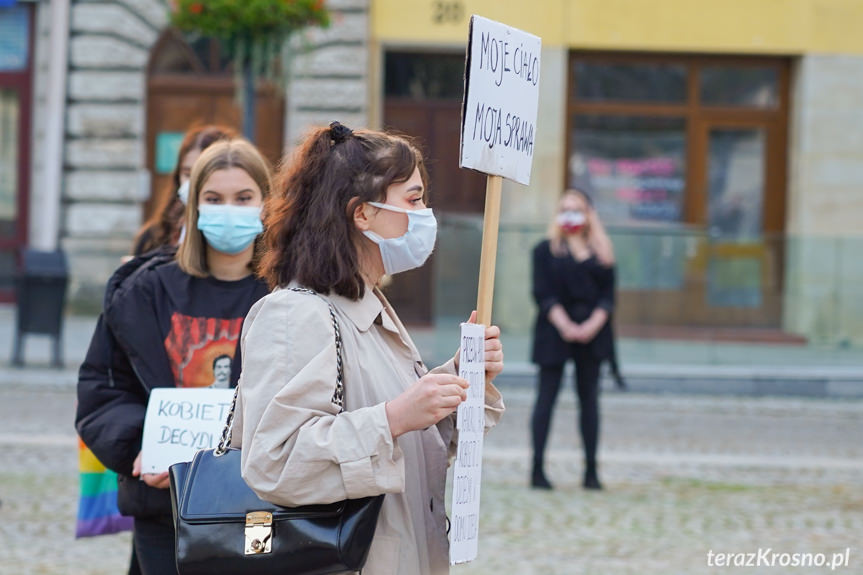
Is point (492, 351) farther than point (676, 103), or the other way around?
point (676, 103)

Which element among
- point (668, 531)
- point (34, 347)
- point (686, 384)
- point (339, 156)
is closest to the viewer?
point (339, 156)

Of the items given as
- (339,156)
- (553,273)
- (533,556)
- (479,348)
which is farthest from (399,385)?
(553,273)

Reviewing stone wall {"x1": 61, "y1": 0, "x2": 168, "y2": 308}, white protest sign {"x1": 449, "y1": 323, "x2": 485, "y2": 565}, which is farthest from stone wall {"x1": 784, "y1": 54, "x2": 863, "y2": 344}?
white protest sign {"x1": 449, "y1": 323, "x2": 485, "y2": 565}

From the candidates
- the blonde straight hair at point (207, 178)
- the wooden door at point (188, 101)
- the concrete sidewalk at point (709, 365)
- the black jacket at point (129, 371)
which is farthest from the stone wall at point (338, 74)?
the black jacket at point (129, 371)

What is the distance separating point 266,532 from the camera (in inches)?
105

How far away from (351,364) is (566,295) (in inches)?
236

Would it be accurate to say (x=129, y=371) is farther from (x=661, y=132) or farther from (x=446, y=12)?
(x=661, y=132)

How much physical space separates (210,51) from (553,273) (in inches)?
394

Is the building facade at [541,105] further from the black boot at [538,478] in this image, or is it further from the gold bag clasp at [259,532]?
the gold bag clasp at [259,532]

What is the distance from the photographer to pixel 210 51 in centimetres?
1759

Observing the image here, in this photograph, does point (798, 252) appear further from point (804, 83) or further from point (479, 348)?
point (479, 348)

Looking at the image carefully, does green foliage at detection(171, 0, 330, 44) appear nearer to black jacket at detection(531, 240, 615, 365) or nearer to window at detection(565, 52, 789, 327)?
black jacket at detection(531, 240, 615, 365)

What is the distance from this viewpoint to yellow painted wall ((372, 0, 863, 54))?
56.6ft

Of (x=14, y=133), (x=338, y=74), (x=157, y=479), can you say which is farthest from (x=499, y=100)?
(x=14, y=133)
